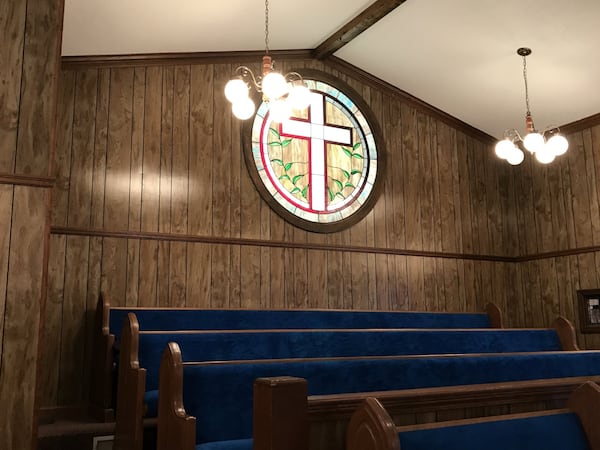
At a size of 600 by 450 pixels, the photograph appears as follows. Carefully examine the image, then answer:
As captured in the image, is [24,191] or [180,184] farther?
[180,184]

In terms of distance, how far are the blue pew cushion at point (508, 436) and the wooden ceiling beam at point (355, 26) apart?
3.48 metres

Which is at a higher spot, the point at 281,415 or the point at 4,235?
the point at 4,235

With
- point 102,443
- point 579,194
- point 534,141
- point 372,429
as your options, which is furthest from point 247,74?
point 372,429

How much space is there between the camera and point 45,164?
8.98 ft

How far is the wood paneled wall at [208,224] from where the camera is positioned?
416 centimetres

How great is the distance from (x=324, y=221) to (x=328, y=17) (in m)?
1.65

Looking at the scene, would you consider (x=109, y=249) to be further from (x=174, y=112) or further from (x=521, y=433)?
(x=521, y=433)

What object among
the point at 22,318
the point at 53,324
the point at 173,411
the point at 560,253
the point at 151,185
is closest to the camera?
the point at 173,411

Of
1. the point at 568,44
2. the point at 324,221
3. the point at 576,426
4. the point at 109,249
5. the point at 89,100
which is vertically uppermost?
the point at 568,44

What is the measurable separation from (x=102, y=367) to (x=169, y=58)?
2379 millimetres

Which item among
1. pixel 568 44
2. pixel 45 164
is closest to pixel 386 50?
pixel 568 44

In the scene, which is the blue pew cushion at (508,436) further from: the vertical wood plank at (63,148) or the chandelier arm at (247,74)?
the vertical wood plank at (63,148)

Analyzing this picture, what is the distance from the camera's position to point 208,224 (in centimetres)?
464

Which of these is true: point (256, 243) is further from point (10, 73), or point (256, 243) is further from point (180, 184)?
point (10, 73)
